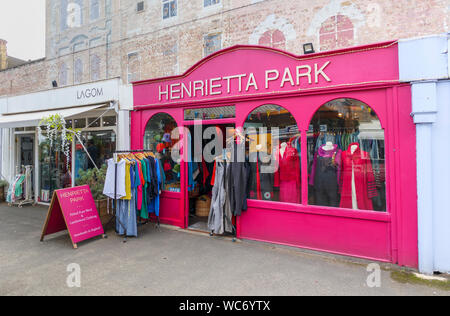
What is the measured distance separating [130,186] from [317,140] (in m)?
3.57

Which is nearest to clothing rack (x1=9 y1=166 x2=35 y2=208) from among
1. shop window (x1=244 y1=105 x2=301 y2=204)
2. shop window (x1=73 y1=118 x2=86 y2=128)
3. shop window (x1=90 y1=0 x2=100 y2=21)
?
shop window (x1=73 y1=118 x2=86 y2=128)

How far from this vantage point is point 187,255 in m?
4.48

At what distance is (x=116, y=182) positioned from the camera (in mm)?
5336

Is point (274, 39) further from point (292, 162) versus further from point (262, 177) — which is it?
point (262, 177)

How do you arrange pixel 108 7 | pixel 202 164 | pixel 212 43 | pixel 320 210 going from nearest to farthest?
1. pixel 320 210
2. pixel 202 164
3. pixel 212 43
4. pixel 108 7

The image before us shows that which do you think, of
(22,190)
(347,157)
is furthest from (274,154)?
(22,190)

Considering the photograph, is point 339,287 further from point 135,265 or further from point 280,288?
point 135,265

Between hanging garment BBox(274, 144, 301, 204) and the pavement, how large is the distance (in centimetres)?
90

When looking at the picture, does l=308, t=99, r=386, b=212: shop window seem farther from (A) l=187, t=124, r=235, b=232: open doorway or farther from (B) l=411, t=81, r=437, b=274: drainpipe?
(A) l=187, t=124, r=235, b=232: open doorway

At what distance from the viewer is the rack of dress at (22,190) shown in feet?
28.0
